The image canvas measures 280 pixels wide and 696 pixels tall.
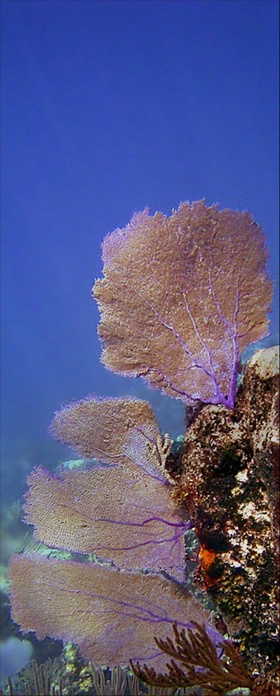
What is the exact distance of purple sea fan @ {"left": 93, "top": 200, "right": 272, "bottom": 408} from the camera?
326 cm

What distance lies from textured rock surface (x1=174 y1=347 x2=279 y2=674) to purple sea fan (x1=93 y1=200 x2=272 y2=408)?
302 mm

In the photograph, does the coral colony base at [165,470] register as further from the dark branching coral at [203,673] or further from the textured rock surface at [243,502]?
the dark branching coral at [203,673]

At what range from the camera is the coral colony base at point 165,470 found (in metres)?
2.78

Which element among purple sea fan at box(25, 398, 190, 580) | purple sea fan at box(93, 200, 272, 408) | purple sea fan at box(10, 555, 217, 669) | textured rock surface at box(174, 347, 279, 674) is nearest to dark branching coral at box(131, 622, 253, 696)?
textured rock surface at box(174, 347, 279, 674)

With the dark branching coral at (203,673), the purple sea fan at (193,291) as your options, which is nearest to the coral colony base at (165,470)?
the purple sea fan at (193,291)

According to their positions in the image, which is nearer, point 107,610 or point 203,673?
point 203,673

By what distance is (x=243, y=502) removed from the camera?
2.77 meters

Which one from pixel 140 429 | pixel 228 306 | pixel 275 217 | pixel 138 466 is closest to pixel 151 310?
pixel 228 306

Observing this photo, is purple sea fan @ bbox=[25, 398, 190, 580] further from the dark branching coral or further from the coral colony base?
the dark branching coral

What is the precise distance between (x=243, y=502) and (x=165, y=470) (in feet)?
2.49

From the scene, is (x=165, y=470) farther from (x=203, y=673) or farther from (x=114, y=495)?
(x=203, y=673)

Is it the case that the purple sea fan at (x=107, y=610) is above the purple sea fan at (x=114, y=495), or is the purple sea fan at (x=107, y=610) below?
below

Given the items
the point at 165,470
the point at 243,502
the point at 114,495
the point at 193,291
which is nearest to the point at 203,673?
the point at 243,502

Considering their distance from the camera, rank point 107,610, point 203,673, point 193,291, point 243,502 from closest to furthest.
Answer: point 203,673 < point 243,502 < point 193,291 < point 107,610
